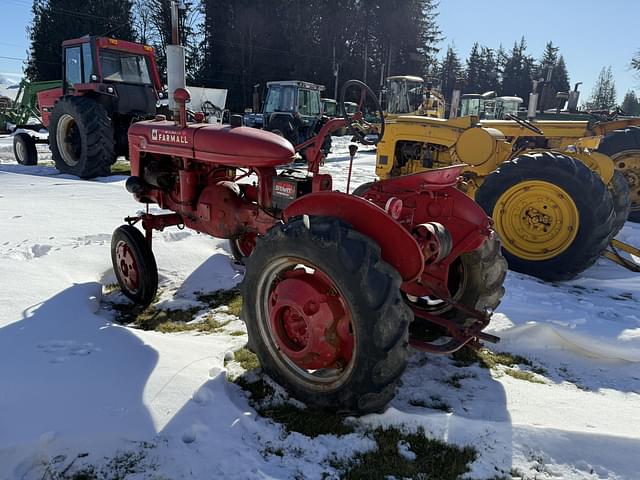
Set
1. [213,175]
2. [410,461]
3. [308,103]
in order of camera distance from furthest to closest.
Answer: [308,103]
[213,175]
[410,461]

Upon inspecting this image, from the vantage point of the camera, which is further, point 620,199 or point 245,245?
point 620,199

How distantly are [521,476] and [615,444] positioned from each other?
460 mm

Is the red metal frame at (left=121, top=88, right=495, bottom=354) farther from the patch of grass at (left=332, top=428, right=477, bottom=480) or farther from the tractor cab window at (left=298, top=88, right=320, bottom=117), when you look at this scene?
the tractor cab window at (left=298, top=88, right=320, bottom=117)

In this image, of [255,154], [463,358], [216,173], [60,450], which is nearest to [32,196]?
[216,173]

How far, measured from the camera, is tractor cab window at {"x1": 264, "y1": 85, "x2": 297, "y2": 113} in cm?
1698

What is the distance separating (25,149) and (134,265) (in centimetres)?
797

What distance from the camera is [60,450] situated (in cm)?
184

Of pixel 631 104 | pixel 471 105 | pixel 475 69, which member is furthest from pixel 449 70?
pixel 471 105

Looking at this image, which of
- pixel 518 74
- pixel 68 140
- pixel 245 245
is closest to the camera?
pixel 245 245

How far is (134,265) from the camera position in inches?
143

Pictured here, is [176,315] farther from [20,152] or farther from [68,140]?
[20,152]

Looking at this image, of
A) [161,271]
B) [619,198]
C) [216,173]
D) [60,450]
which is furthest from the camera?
[619,198]

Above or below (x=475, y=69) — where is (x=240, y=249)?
below

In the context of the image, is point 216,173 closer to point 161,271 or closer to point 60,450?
point 161,271
